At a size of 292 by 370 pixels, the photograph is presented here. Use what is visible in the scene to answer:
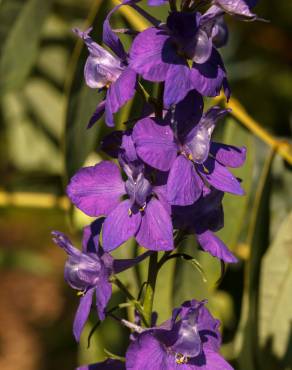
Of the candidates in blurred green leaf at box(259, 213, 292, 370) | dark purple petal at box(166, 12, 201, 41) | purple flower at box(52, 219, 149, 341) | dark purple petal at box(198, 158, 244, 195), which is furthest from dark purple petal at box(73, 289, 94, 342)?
blurred green leaf at box(259, 213, 292, 370)

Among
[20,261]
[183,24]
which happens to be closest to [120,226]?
[183,24]

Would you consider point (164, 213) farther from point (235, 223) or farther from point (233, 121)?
point (233, 121)

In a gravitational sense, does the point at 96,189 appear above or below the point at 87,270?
above

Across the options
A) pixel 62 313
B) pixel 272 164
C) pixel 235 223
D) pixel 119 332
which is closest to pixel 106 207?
pixel 235 223

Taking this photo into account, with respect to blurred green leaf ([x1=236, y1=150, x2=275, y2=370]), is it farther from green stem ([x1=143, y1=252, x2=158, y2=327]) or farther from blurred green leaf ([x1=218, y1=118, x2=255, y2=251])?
green stem ([x1=143, y1=252, x2=158, y2=327])

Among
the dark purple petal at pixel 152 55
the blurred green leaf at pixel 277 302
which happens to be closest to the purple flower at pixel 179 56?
the dark purple petal at pixel 152 55

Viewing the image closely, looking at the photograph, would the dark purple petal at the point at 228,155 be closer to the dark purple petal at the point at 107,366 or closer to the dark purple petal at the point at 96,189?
the dark purple petal at the point at 96,189

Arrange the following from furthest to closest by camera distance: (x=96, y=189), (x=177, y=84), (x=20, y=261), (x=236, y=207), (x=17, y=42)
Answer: (x=20, y=261) → (x=17, y=42) → (x=236, y=207) → (x=96, y=189) → (x=177, y=84)

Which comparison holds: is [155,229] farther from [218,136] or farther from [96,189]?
[218,136]
